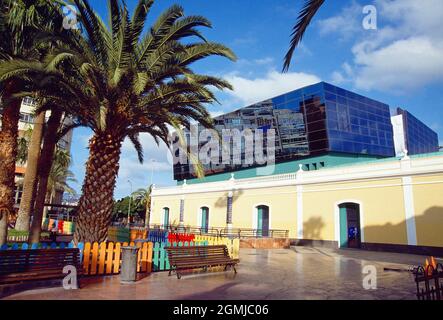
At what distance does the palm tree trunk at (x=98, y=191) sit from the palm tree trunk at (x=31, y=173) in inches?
232

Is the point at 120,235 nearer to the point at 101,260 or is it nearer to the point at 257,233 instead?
the point at 257,233

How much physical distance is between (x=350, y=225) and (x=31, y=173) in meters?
19.9

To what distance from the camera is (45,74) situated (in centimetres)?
853

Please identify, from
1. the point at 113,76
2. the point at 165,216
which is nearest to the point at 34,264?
the point at 113,76

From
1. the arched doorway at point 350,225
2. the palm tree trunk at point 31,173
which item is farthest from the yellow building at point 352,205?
the palm tree trunk at point 31,173

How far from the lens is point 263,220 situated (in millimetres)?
28000

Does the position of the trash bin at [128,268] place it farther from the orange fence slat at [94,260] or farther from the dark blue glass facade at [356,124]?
the dark blue glass facade at [356,124]

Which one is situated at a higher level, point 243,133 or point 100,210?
point 243,133

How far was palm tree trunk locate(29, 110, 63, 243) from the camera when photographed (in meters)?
11.7
